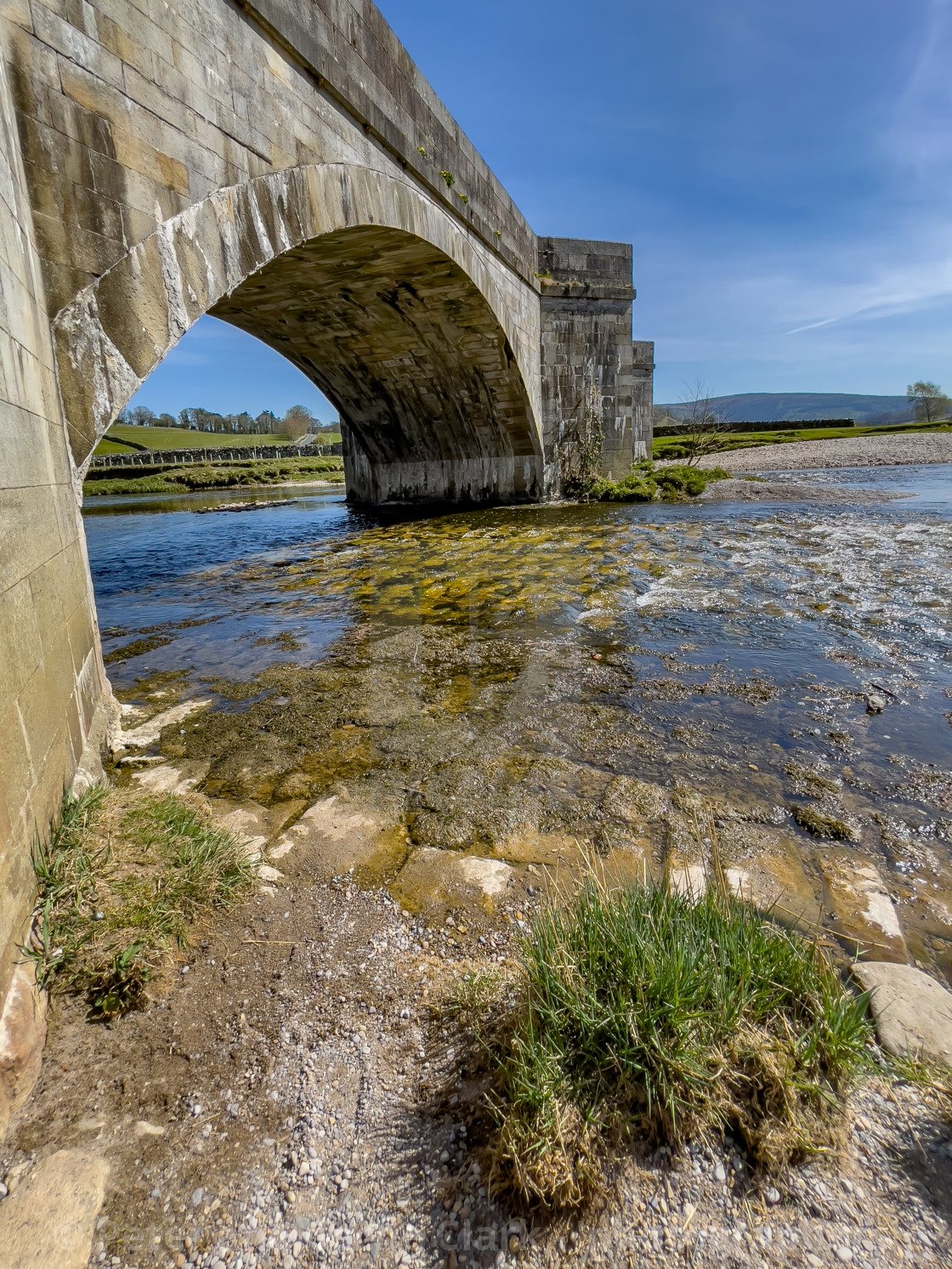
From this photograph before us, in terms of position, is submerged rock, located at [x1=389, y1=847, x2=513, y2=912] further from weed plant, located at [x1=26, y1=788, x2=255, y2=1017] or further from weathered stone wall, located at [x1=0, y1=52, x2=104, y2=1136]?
weathered stone wall, located at [x1=0, y1=52, x2=104, y2=1136]

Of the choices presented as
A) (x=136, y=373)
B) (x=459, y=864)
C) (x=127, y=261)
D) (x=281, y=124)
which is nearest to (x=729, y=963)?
(x=459, y=864)

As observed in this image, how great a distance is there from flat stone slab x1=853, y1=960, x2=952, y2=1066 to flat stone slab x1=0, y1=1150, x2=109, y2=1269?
1.97 meters

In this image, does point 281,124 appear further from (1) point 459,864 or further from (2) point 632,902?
(2) point 632,902

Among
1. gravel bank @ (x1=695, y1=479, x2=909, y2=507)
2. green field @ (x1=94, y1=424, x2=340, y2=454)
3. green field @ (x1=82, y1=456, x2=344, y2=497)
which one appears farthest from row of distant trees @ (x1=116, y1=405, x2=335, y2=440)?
gravel bank @ (x1=695, y1=479, x2=909, y2=507)

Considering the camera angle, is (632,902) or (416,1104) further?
(632,902)

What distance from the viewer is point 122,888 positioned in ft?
7.26

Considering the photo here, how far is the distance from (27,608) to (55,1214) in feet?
5.84

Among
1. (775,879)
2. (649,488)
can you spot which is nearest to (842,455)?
(649,488)

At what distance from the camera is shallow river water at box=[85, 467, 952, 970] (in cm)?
284

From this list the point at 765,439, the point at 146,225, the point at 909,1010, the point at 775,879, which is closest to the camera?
the point at 909,1010

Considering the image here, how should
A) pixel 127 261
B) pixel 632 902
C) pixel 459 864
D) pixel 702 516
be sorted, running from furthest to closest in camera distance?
pixel 702 516
pixel 127 261
pixel 459 864
pixel 632 902

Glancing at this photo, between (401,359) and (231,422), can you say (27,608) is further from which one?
(231,422)

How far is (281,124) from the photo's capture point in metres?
5.88

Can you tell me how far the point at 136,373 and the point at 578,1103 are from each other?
15.1 ft
